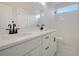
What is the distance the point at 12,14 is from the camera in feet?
6.94

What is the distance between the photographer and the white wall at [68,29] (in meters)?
3.79

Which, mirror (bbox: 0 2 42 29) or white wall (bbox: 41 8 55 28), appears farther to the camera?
white wall (bbox: 41 8 55 28)

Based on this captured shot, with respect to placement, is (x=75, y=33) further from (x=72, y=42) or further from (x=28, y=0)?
(x=28, y=0)

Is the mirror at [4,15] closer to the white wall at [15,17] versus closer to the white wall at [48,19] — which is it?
the white wall at [15,17]

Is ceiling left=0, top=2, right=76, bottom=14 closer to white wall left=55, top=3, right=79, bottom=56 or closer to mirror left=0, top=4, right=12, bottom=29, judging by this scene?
mirror left=0, top=4, right=12, bottom=29

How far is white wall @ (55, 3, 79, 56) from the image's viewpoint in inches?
149

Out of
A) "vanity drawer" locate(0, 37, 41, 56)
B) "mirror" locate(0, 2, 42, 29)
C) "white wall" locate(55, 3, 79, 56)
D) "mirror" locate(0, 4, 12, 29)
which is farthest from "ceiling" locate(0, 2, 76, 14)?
"vanity drawer" locate(0, 37, 41, 56)

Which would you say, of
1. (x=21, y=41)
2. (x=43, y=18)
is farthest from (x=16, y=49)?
(x=43, y=18)

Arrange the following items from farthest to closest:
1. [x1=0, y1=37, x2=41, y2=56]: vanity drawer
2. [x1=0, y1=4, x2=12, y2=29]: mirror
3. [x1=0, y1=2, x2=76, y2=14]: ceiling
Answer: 1. [x1=0, y1=2, x2=76, y2=14]: ceiling
2. [x1=0, y1=4, x2=12, y2=29]: mirror
3. [x1=0, y1=37, x2=41, y2=56]: vanity drawer

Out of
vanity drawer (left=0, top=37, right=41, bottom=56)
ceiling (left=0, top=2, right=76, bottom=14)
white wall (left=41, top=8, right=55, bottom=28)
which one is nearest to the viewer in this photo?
vanity drawer (left=0, top=37, right=41, bottom=56)

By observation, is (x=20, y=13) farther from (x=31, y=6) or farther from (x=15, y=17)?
(x=31, y=6)

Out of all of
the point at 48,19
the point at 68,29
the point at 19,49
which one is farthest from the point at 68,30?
the point at 19,49

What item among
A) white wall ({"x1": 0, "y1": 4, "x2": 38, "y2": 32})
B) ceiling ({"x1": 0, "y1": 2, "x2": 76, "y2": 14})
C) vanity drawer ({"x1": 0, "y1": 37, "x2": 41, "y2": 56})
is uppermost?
ceiling ({"x1": 0, "y1": 2, "x2": 76, "y2": 14})

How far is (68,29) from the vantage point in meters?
4.03
